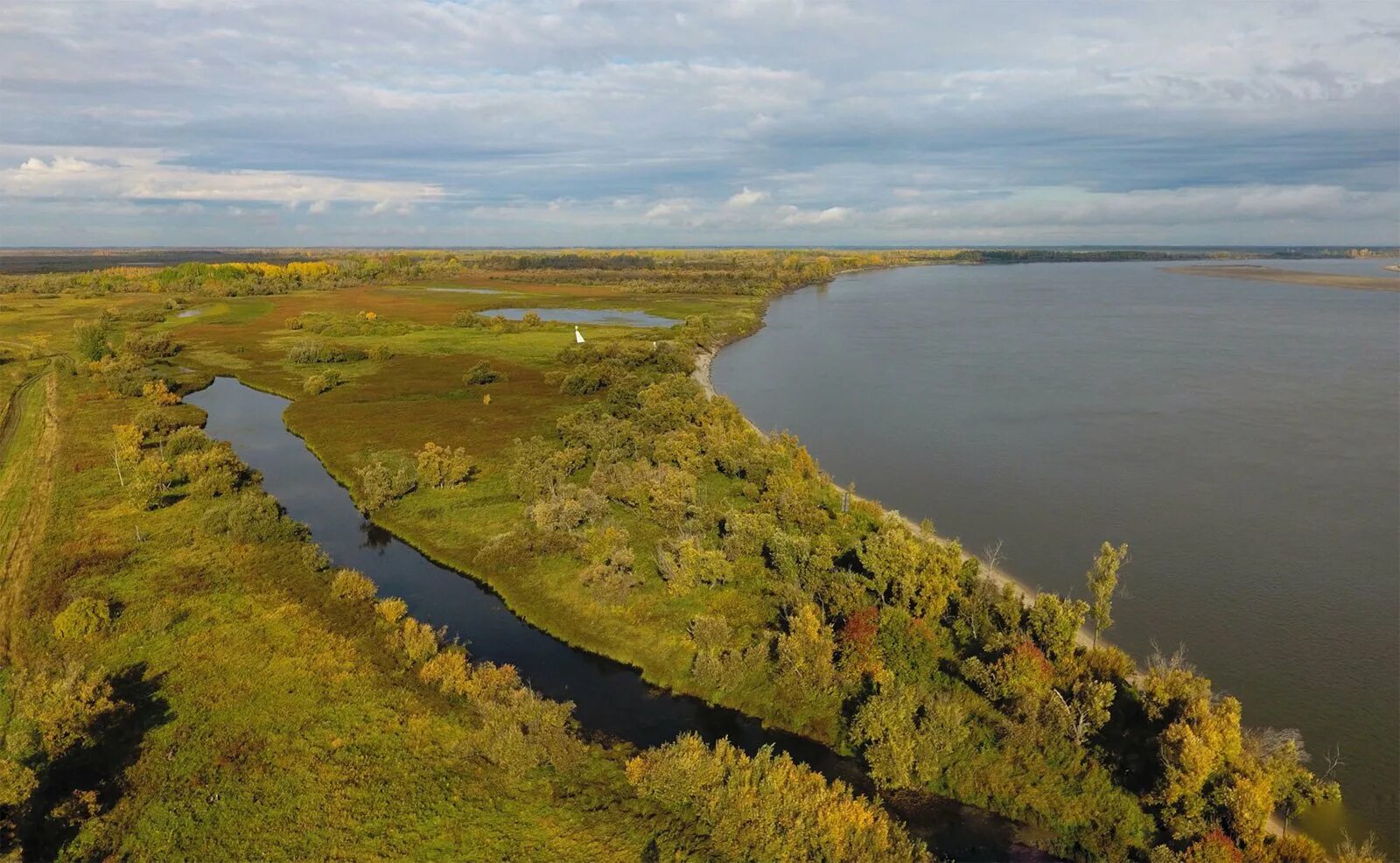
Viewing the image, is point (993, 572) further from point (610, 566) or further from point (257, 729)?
point (257, 729)

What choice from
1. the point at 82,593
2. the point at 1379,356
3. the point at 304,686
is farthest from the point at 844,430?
the point at 1379,356

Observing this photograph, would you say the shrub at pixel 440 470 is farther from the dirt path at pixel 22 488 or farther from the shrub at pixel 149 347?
the shrub at pixel 149 347

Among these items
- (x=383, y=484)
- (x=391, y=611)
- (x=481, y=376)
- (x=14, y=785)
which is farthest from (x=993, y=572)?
(x=481, y=376)

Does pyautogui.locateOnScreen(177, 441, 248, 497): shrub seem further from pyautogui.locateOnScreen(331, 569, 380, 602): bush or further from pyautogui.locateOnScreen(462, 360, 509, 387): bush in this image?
pyautogui.locateOnScreen(462, 360, 509, 387): bush

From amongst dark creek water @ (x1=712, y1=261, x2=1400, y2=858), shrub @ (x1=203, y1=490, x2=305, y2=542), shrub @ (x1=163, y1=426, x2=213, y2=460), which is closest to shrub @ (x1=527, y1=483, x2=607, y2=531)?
shrub @ (x1=203, y1=490, x2=305, y2=542)

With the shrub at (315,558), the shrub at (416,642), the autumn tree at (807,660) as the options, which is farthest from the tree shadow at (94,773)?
the autumn tree at (807,660)

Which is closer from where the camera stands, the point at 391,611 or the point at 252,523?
the point at 391,611
